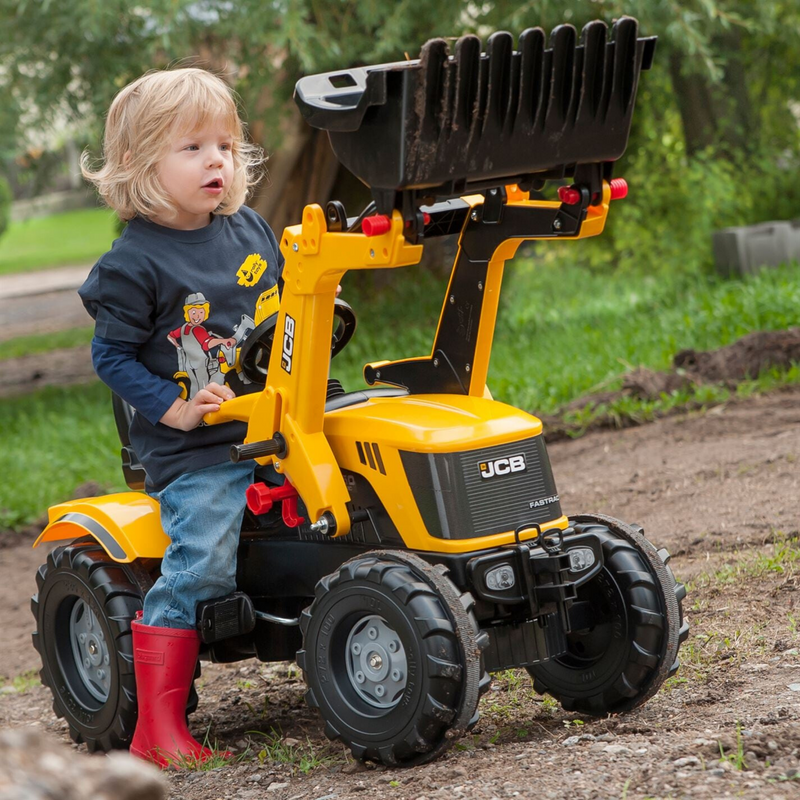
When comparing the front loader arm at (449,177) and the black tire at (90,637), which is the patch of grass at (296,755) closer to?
the black tire at (90,637)

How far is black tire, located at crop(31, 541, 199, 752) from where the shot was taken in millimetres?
3201

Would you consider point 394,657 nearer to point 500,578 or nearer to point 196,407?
point 500,578

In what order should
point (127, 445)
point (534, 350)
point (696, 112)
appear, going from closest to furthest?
point (127, 445) → point (534, 350) → point (696, 112)

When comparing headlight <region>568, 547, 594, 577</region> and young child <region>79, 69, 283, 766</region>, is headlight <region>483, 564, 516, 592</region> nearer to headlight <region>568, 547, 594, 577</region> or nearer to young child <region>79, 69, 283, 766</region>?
headlight <region>568, 547, 594, 577</region>

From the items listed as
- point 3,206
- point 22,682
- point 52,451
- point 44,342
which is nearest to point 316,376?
point 22,682

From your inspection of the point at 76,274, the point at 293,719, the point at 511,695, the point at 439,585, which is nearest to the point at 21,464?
the point at 293,719

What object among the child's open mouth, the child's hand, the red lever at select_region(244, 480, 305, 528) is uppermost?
the child's open mouth

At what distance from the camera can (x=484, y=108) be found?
2.43m

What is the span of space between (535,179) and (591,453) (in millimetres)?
3518

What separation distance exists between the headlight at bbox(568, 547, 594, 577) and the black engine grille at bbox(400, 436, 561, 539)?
0.11 m

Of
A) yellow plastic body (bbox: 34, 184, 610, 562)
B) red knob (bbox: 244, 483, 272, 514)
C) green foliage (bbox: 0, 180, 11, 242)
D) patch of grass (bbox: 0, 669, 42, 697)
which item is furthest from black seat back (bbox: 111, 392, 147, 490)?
green foliage (bbox: 0, 180, 11, 242)

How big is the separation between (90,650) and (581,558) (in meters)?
1.51

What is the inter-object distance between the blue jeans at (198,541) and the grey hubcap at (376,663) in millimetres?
492

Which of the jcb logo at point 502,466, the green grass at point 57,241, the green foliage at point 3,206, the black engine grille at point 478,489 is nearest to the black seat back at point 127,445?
the black engine grille at point 478,489
